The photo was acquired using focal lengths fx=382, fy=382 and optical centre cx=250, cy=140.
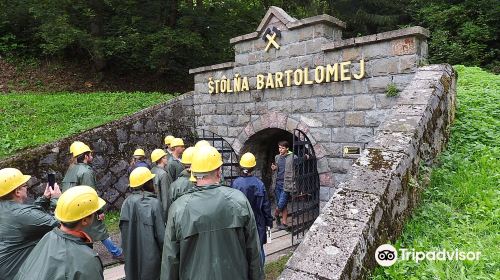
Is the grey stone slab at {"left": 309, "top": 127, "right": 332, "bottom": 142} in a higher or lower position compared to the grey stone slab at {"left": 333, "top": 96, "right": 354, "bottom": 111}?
lower

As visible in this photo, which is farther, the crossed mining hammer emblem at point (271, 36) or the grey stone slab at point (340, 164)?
the crossed mining hammer emblem at point (271, 36)

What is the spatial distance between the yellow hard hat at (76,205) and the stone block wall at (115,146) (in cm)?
544

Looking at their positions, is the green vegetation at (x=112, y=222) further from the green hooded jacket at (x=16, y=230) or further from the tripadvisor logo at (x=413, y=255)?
the tripadvisor logo at (x=413, y=255)

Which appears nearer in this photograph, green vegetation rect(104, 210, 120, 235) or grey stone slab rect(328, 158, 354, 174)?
grey stone slab rect(328, 158, 354, 174)

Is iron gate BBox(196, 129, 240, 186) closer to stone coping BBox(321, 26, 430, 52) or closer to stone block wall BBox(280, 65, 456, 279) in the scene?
stone coping BBox(321, 26, 430, 52)

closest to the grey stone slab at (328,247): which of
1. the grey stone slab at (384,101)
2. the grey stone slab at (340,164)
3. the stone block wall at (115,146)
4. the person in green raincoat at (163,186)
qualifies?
the person in green raincoat at (163,186)

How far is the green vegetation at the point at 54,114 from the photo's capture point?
8359mm

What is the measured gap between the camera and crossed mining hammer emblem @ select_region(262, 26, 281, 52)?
794cm

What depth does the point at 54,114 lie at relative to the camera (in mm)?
9961

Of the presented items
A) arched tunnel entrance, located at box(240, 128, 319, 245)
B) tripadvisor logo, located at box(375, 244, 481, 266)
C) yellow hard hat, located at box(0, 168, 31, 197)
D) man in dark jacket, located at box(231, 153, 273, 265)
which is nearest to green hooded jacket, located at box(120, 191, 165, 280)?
yellow hard hat, located at box(0, 168, 31, 197)

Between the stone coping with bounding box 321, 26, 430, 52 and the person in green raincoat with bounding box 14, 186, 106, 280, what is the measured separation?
5228mm

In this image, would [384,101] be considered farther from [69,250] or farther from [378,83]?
[69,250]

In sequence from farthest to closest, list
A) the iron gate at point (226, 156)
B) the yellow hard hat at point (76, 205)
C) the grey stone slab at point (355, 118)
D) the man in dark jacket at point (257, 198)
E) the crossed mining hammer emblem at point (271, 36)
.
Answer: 1. the iron gate at point (226, 156)
2. the crossed mining hammer emblem at point (271, 36)
3. the grey stone slab at point (355, 118)
4. the man in dark jacket at point (257, 198)
5. the yellow hard hat at point (76, 205)

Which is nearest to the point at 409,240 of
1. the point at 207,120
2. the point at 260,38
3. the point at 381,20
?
the point at 260,38
